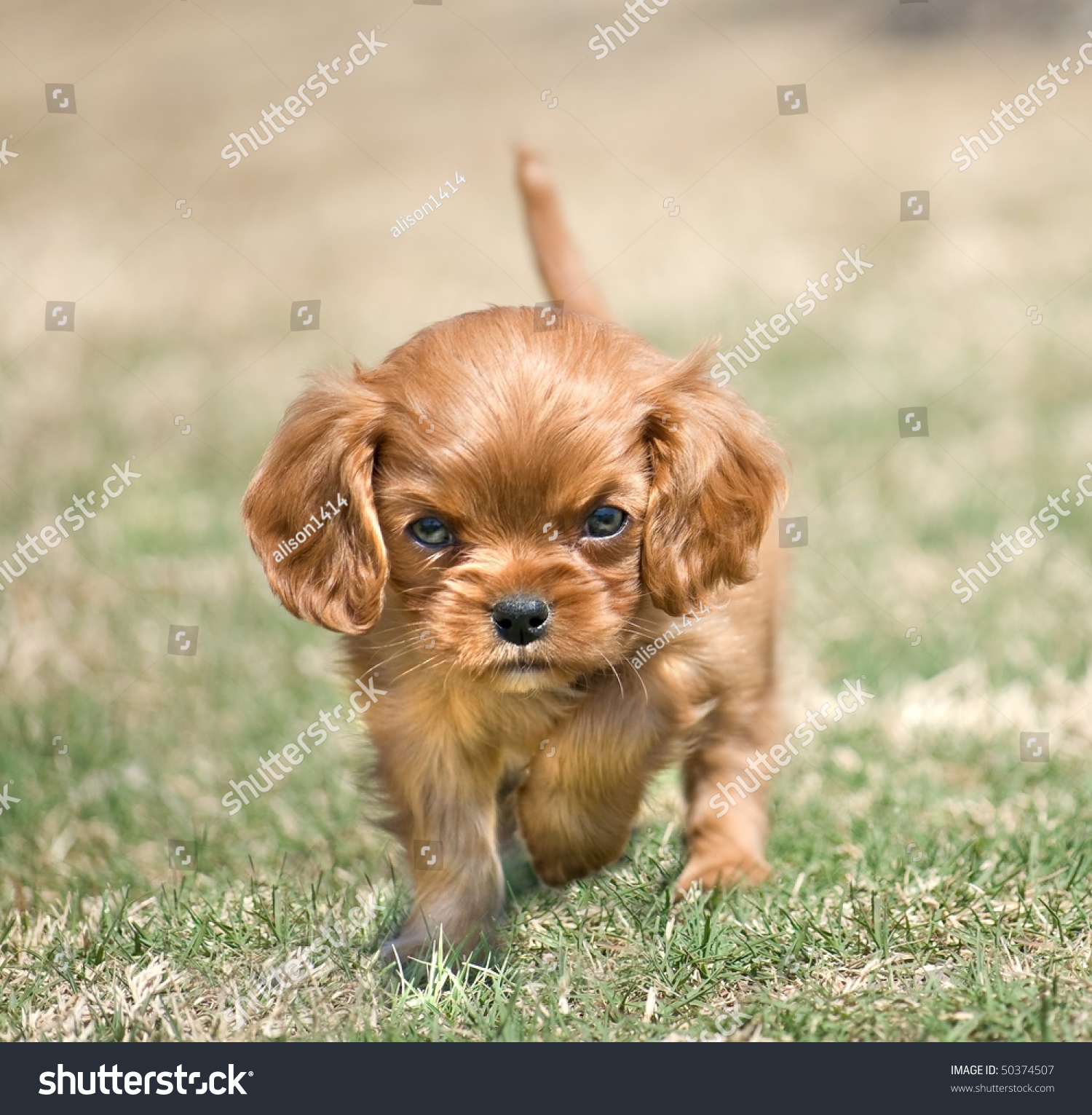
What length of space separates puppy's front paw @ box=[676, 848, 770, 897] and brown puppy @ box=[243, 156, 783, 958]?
38cm

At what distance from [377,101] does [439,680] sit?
424 inches

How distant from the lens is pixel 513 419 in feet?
8.97

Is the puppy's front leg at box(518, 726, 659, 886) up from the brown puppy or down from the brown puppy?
down

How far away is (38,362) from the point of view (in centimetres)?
876

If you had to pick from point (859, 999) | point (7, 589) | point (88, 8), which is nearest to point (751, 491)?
point (859, 999)

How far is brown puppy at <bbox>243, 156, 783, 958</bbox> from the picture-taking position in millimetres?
2746

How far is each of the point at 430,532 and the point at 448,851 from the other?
2.40ft

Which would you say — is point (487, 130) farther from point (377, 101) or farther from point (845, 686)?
point (845, 686)
